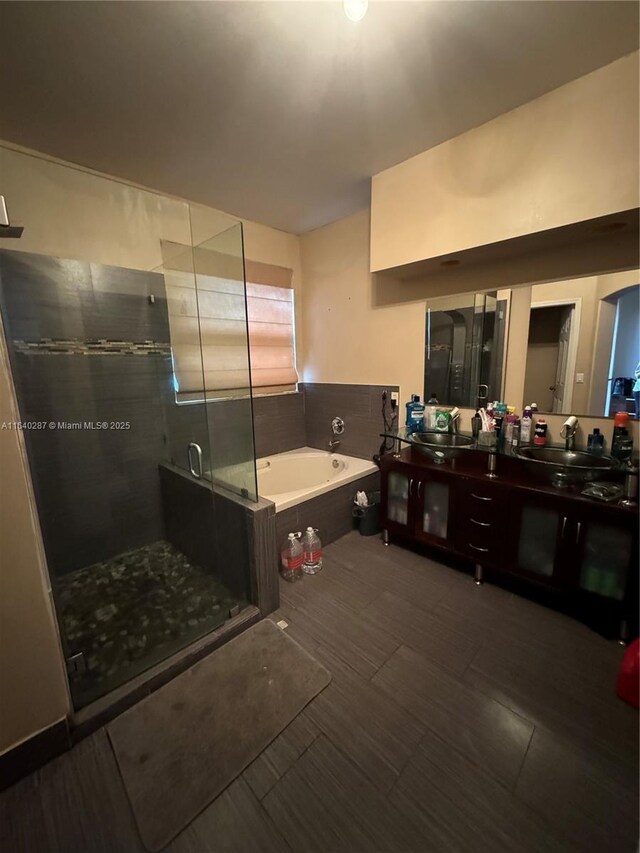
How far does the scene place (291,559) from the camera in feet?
6.94

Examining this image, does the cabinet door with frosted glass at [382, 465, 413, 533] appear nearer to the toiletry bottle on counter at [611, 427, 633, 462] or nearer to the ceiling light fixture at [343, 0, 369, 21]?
the toiletry bottle on counter at [611, 427, 633, 462]

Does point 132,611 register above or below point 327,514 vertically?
below

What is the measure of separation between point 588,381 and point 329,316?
201cm

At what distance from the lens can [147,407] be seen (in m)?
2.43

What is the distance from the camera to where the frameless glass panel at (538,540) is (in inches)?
67.9

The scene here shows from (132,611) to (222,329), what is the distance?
1749mm

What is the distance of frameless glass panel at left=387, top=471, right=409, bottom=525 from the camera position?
231 cm

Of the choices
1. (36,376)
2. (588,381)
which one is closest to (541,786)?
(588,381)

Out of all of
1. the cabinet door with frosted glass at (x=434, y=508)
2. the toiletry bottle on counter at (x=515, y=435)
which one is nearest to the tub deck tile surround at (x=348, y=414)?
the cabinet door with frosted glass at (x=434, y=508)

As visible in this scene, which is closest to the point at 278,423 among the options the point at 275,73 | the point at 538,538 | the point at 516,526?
the point at 516,526

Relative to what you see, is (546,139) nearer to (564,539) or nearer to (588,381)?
(588,381)

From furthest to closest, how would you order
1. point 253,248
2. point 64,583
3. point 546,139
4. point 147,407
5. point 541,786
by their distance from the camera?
point 253,248 < point 147,407 < point 64,583 < point 546,139 < point 541,786

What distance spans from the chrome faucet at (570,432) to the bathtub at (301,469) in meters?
1.29

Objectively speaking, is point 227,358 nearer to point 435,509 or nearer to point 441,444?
point 441,444
